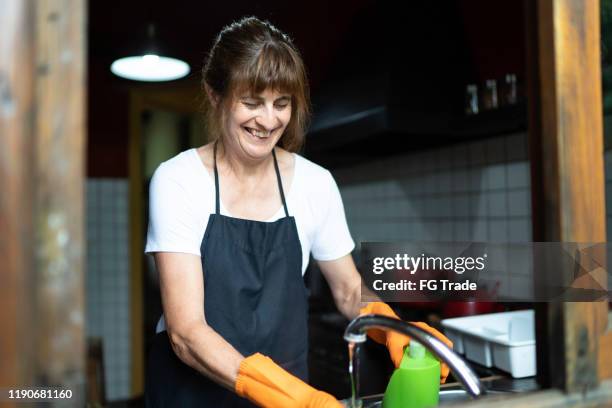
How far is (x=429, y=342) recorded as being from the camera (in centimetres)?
90

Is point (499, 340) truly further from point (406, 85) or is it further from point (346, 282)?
point (406, 85)

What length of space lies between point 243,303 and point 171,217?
0.91 feet

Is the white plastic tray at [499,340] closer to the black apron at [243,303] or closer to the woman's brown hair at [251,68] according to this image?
the black apron at [243,303]

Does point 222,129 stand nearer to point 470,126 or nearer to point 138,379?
point 470,126

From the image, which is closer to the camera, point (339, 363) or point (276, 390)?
point (276, 390)

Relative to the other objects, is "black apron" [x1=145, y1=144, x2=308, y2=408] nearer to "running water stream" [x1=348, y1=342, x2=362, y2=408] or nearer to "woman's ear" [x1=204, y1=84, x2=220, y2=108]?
"woman's ear" [x1=204, y1=84, x2=220, y2=108]

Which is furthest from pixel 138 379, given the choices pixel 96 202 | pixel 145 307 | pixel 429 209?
pixel 429 209

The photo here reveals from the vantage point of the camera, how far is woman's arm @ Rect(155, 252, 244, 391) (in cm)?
111

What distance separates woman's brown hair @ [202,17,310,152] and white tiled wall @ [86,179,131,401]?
2756mm

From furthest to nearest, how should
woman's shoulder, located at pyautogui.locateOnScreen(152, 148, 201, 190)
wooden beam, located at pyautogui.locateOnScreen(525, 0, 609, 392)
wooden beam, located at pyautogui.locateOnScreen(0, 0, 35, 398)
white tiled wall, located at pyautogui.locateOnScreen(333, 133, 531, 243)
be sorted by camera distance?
white tiled wall, located at pyautogui.locateOnScreen(333, 133, 531, 243), woman's shoulder, located at pyautogui.locateOnScreen(152, 148, 201, 190), wooden beam, located at pyautogui.locateOnScreen(525, 0, 609, 392), wooden beam, located at pyautogui.locateOnScreen(0, 0, 35, 398)

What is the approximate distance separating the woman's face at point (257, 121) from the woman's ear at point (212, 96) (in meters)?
0.08

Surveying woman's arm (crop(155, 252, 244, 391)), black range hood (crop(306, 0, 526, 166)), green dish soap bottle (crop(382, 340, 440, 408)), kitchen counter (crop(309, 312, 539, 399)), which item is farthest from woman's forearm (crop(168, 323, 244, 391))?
black range hood (crop(306, 0, 526, 166))

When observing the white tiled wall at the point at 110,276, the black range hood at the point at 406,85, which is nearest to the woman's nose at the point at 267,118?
the black range hood at the point at 406,85

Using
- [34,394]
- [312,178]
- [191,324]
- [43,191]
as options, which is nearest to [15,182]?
[43,191]
